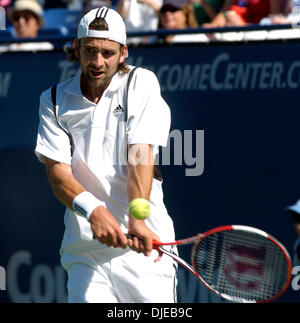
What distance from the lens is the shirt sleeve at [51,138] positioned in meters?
4.37

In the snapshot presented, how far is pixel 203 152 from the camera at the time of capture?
19.1 ft

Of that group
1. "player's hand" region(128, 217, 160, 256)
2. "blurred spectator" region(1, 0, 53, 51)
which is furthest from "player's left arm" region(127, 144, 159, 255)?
"blurred spectator" region(1, 0, 53, 51)

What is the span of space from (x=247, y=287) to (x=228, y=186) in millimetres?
1632

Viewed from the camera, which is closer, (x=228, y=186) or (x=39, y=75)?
(x=228, y=186)

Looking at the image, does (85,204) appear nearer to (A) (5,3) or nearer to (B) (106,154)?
(B) (106,154)

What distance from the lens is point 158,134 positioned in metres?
4.30

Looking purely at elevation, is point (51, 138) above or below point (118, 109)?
below

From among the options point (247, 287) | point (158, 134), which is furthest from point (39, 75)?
point (247, 287)

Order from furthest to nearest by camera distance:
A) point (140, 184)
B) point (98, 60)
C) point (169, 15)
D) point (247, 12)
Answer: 1. point (169, 15)
2. point (247, 12)
3. point (98, 60)
4. point (140, 184)

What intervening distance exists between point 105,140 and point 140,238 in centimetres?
58

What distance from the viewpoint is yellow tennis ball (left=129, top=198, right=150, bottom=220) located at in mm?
4035

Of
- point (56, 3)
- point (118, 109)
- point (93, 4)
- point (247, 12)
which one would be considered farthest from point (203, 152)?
point (56, 3)
